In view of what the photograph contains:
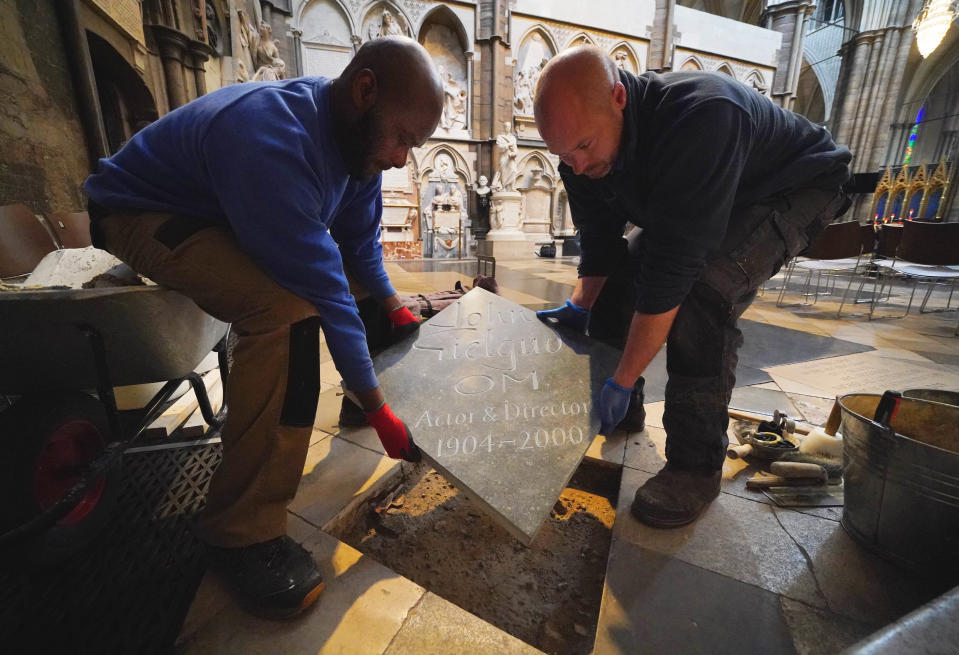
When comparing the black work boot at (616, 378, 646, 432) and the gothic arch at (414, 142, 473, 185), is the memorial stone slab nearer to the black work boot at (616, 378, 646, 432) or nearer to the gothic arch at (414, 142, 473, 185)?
the black work boot at (616, 378, 646, 432)

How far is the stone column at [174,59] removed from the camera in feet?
14.7

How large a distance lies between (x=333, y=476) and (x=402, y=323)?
0.62 meters

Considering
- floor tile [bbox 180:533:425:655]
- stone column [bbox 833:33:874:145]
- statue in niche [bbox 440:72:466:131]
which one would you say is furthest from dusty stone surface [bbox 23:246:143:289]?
stone column [bbox 833:33:874:145]

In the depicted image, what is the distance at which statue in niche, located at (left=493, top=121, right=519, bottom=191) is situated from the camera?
1048 centimetres

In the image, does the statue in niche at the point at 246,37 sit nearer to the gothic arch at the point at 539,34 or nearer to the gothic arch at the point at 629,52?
the gothic arch at the point at 539,34

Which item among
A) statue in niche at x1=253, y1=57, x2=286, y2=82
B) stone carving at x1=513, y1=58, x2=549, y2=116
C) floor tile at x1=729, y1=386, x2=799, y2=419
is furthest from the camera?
stone carving at x1=513, y1=58, x2=549, y2=116

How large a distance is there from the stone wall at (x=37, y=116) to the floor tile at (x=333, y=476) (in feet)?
9.37

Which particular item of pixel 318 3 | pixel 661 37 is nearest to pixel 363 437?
pixel 318 3

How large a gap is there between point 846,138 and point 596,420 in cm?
1897

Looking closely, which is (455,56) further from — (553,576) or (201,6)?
(553,576)

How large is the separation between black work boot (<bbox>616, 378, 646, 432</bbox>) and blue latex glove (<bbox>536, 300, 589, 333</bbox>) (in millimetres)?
352

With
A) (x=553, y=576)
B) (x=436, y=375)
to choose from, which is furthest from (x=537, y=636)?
(x=436, y=375)

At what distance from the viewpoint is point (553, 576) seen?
1.25 metres

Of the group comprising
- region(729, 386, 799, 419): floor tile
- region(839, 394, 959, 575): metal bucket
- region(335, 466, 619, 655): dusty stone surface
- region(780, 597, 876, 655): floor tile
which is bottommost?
region(335, 466, 619, 655): dusty stone surface
